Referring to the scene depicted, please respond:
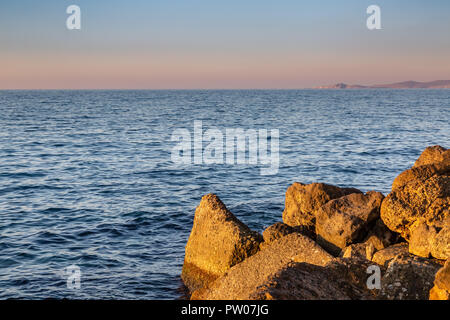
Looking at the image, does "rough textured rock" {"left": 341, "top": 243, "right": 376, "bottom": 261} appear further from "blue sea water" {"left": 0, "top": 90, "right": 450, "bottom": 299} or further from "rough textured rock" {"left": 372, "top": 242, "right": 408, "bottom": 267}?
"blue sea water" {"left": 0, "top": 90, "right": 450, "bottom": 299}

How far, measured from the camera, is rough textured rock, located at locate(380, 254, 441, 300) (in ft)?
23.7

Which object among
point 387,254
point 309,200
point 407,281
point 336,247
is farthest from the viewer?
point 309,200

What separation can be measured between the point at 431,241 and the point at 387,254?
939 millimetres

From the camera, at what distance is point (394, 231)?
10555mm

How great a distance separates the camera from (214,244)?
11.1 m

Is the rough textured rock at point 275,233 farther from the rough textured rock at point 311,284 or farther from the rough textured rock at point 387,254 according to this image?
the rough textured rock at point 311,284

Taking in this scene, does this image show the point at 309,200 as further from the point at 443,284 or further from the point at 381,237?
the point at 443,284

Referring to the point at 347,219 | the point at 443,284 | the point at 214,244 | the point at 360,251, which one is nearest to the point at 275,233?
the point at 214,244

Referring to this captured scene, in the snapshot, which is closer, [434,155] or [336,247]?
[336,247]

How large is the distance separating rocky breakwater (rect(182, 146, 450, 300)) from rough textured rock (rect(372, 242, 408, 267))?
0.02 meters

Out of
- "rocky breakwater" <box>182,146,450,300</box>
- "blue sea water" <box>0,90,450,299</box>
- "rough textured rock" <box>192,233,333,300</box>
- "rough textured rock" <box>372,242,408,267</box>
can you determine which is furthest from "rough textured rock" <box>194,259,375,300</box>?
"blue sea water" <box>0,90,450,299</box>

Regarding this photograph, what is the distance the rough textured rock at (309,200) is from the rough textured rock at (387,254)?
2.85 metres

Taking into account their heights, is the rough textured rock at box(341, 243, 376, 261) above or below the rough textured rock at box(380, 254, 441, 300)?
below
